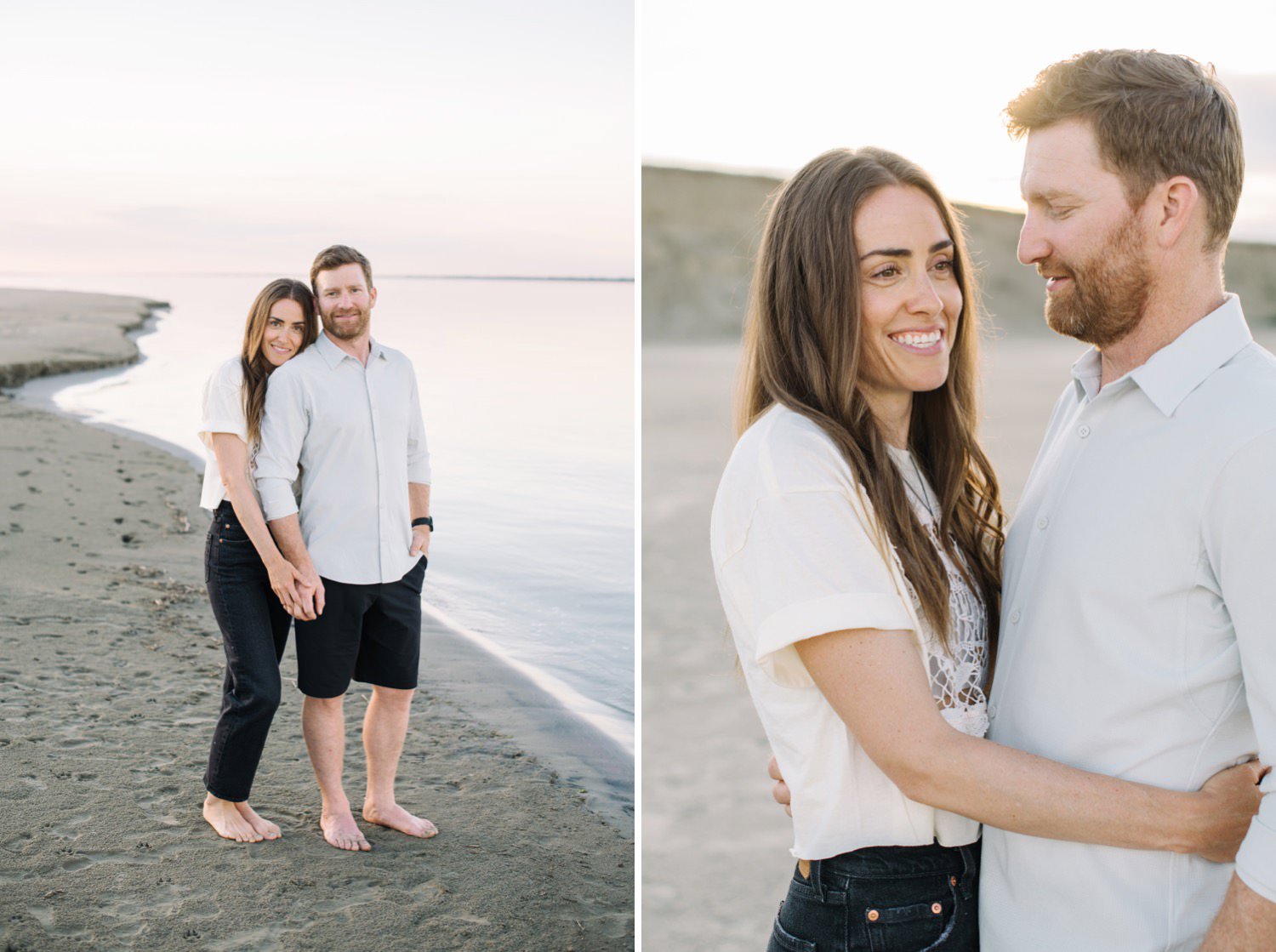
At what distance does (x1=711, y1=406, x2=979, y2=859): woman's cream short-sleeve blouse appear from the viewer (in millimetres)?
1127

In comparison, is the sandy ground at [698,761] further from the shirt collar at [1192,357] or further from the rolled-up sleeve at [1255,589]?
the rolled-up sleeve at [1255,589]

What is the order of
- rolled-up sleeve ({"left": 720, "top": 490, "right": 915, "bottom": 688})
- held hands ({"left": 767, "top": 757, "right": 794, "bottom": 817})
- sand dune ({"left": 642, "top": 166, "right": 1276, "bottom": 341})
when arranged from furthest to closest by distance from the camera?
sand dune ({"left": 642, "top": 166, "right": 1276, "bottom": 341}) < held hands ({"left": 767, "top": 757, "right": 794, "bottom": 817}) < rolled-up sleeve ({"left": 720, "top": 490, "right": 915, "bottom": 688})

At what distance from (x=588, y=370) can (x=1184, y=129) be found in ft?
39.8

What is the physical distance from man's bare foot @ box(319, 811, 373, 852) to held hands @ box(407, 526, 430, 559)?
67cm

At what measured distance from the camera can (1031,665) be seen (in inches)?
47.1

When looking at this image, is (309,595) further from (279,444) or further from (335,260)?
(335,260)

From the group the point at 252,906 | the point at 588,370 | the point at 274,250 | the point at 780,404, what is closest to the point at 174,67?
the point at 274,250

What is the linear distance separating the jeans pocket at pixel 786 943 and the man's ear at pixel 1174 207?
795 millimetres

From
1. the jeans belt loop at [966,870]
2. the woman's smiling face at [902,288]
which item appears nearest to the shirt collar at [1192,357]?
the woman's smiling face at [902,288]

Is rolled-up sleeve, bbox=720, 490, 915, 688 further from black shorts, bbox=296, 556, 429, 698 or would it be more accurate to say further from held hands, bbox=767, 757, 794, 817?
black shorts, bbox=296, 556, 429, 698

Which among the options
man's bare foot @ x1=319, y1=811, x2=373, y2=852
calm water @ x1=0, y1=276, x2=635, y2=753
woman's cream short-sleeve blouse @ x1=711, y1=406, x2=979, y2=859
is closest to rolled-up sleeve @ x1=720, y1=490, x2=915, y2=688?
woman's cream short-sleeve blouse @ x1=711, y1=406, x2=979, y2=859

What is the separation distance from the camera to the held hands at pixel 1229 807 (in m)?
1.09

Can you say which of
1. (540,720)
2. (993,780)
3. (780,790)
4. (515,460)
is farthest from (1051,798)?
(515,460)

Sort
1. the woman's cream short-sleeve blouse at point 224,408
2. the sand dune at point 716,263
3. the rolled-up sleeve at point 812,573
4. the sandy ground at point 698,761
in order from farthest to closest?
the sand dune at point 716,263
the sandy ground at point 698,761
the woman's cream short-sleeve blouse at point 224,408
the rolled-up sleeve at point 812,573
